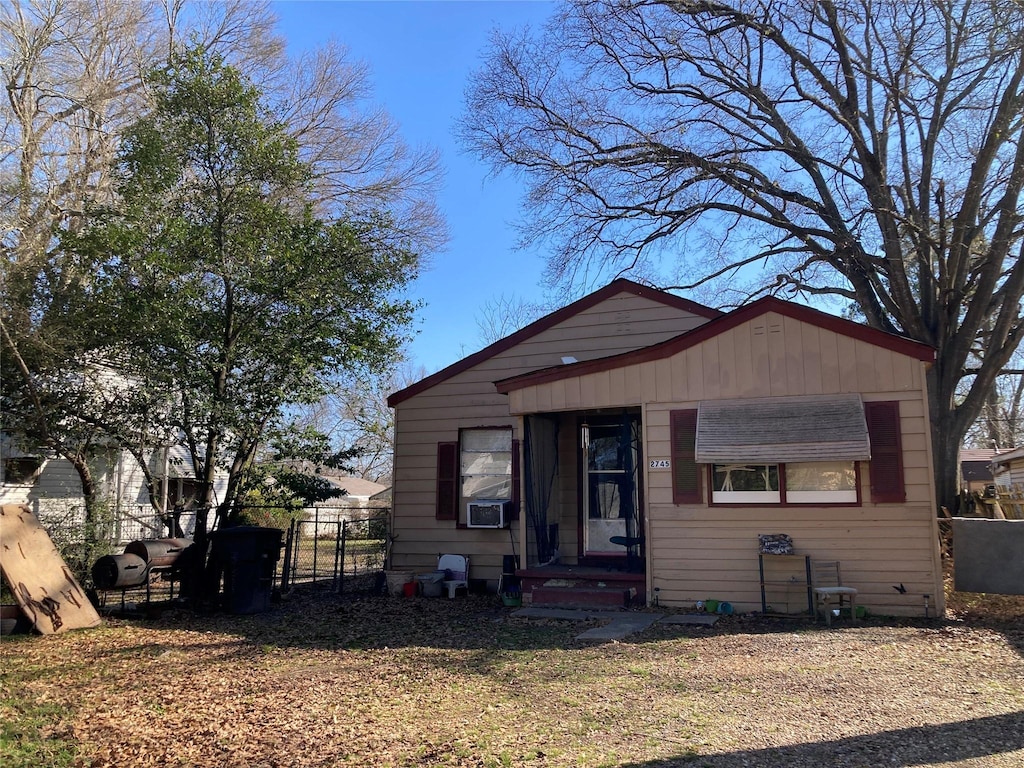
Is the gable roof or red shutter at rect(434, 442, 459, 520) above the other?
the gable roof

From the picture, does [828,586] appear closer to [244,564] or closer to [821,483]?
[821,483]

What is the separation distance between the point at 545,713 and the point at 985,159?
1323cm

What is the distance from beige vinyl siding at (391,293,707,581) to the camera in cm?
1166

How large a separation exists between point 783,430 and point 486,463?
16.6 ft

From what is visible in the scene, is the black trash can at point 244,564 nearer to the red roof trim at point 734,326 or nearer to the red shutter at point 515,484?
the red shutter at point 515,484

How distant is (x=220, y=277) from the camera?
410 inches

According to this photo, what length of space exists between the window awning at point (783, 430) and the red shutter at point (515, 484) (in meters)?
3.33

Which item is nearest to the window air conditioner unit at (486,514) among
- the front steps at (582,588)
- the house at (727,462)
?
the house at (727,462)

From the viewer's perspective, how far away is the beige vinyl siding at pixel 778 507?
8.36 m

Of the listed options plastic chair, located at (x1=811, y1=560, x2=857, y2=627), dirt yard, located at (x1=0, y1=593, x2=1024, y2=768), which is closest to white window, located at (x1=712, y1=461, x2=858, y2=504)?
plastic chair, located at (x1=811, y1=560, x2=857, y2=627)

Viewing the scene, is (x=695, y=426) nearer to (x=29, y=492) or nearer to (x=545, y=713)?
(x=545, y=713)

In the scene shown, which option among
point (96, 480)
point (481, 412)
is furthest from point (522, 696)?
point (96, 480)

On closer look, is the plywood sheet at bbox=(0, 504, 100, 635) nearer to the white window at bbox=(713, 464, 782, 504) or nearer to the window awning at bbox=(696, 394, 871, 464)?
the window awning at bbox=(696, 394, 871, 464)

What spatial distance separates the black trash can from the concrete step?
3.58m
